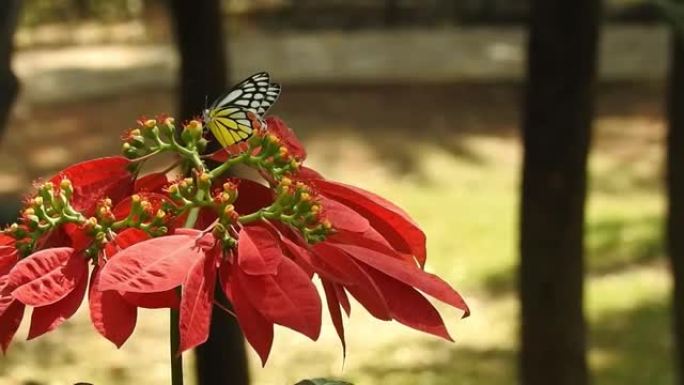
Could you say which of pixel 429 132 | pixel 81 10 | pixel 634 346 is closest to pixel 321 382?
pixel 634 346

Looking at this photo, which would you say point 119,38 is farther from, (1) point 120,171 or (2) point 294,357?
(1) point 120,171

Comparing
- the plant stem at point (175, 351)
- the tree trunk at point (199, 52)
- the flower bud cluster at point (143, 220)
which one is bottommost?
the tree trunk at point (199, 52)

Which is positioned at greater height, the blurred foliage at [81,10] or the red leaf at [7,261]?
the red leaf at [7,261]

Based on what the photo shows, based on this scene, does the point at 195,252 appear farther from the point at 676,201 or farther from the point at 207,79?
the point at 676,201

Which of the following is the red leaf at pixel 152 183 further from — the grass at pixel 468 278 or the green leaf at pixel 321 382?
the grass at pixel 468 278

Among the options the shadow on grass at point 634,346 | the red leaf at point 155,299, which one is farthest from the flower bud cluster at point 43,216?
the shadow on grass at point 634,346

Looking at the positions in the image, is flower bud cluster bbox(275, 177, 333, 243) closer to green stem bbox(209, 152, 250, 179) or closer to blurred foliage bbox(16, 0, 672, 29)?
green stem bbox(209, 152, 250, 179)
